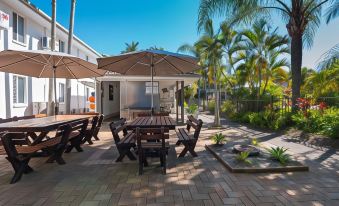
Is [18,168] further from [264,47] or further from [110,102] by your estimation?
[264,47]

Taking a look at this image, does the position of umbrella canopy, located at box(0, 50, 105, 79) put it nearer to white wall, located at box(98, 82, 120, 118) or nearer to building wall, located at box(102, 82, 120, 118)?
building wall, located at box(102, 82, 120, 118)

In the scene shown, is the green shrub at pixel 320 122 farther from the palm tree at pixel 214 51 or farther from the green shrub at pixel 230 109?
the green shrub at pixel 230 109

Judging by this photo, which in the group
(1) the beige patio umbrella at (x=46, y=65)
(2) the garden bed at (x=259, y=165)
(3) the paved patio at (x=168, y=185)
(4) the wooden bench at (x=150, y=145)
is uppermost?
(1) the beige patio umbrella at (x=46, y=65)

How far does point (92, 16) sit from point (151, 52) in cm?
1412

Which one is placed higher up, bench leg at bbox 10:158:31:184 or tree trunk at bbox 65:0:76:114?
tree trunk at bbox 65:0:76:114

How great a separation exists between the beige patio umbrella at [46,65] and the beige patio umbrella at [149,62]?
75 cm

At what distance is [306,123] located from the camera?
29.0 ft

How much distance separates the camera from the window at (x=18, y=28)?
10.7m

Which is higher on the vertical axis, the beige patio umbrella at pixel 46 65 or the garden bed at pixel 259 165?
the beige patio umbrella at pixel 46 65

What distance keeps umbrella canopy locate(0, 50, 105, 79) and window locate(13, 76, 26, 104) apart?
12.8ft

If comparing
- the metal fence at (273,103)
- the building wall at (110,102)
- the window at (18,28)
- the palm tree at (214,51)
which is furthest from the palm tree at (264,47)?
the window at (18,28)

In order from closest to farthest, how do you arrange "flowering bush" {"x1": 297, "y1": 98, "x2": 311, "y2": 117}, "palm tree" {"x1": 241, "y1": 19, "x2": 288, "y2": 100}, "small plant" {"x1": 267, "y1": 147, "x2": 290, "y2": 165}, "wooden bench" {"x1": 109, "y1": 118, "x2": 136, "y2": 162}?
"small plant" {"x1": 267, "y1": 147, "x2": 290, "y2": 165} → "wooden bench" {"x1": 109, "y1": 118, "x2": 136, "y2": 162} → "flowering bush" {"x1": 297, "y1": 98, "x2": 311, "y2": 117} → "palm tree" {"x1": 241, "y1": 19, "x2": 288, "y2": 100}

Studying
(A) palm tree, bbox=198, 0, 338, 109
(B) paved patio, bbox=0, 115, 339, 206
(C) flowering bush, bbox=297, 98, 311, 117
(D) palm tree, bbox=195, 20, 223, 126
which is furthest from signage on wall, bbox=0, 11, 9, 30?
(C) flowering bush, bbox=297, 98, 311, 117

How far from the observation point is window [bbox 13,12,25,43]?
35.1 feet
